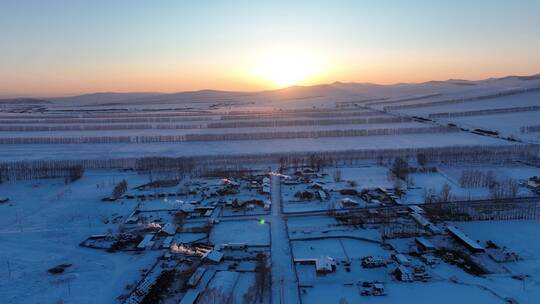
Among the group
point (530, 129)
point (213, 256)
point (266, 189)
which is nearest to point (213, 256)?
point (213, 256)

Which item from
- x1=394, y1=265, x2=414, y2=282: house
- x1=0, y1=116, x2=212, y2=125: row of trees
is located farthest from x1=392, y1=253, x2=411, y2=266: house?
x1=0, y1=116, x2=212, y2=125: row of trees

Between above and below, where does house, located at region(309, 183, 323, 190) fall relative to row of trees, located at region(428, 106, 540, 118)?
below

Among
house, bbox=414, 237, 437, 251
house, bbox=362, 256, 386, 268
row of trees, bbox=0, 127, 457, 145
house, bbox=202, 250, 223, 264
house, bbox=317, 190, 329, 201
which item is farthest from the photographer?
row of trees, bbox=0, 127, 457, 145

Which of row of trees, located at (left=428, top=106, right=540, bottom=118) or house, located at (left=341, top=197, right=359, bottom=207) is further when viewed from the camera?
row of trees, located at (left=428, top=106, right=540, bottom=118)

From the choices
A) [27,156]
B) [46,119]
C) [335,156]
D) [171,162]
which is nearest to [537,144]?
[335,156]

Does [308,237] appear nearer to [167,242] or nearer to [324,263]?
[324,263]

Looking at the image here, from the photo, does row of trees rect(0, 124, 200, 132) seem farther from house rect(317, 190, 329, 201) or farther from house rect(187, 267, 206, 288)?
house rect(187, 267, 206, 288)

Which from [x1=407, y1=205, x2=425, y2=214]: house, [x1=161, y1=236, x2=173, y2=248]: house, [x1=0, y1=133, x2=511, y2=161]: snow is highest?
[x1=0, y1=133, x2=511, y2=161]: snow
